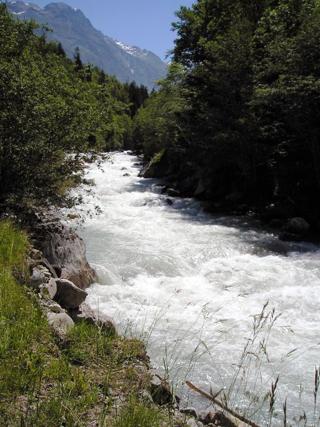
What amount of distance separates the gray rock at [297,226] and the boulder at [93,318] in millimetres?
11476

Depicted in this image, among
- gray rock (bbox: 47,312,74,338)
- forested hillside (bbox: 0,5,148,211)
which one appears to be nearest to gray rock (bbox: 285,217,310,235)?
forested hillside (bbox: 0,5,148,211)

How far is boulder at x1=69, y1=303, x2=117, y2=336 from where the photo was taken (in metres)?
5.31

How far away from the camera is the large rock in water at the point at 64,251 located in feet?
28.0

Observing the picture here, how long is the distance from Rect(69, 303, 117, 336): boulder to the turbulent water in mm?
243

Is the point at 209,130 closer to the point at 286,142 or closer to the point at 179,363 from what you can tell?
the point at 286,142

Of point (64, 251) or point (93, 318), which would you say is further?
point (64, 251)

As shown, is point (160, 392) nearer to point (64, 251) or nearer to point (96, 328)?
point (96, 328)

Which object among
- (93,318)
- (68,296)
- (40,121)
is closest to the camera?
(93,318)

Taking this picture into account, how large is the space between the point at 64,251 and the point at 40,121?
9.04ft

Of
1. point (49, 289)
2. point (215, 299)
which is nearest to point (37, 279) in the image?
point (49, 289)

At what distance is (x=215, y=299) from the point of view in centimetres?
896

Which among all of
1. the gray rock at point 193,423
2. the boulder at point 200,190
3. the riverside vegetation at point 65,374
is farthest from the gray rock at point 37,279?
the boulder at point 200,190

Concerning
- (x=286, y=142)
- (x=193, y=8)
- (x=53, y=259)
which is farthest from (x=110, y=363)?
(x=193, y=8)

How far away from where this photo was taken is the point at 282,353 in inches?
256
